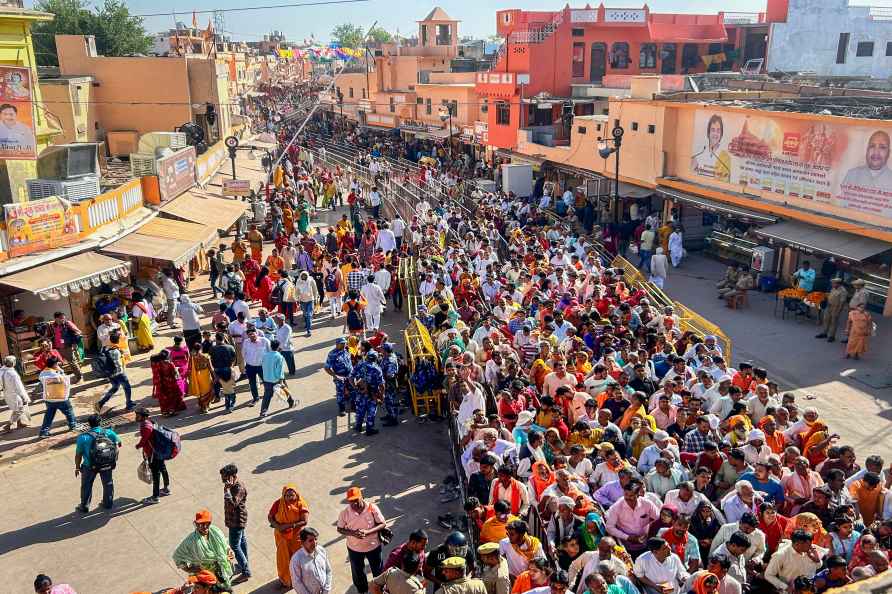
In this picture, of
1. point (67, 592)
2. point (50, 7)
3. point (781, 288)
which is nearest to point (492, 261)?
point (781, 288)

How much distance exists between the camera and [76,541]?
8727mm

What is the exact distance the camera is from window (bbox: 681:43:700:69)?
128 feet

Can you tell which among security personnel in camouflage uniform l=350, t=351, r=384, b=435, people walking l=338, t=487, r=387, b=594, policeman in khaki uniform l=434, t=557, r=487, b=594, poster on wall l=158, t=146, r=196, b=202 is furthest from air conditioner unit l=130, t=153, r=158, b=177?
policeman in khaki uniform l=434, t=557, r=487, b=594

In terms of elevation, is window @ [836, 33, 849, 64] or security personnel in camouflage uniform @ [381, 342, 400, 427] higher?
window @ [836, 33, 849, 64]

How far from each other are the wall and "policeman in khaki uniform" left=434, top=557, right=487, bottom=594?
2899 cm

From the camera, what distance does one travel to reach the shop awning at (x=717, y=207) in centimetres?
1866

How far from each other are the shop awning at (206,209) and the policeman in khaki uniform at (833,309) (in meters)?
14.5

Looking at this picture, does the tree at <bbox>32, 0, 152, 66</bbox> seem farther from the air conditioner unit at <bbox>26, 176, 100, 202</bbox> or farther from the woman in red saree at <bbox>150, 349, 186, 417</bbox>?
the woman in red saree at <bbox>150, 349, 186, 417</bbox>

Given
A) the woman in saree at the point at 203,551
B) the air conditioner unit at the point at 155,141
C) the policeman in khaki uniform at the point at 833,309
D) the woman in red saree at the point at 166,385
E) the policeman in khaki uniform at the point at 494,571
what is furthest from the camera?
the air conditioner unit at the point at 155,141

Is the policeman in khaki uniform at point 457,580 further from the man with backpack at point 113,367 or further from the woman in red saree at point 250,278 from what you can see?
the woman in red saree at point 250,278

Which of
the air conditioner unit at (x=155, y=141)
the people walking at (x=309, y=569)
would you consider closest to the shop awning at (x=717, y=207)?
the people walking at (x=309, y=569)

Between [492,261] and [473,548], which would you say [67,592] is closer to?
[473,548]

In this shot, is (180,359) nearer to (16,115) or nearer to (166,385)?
(166,385)

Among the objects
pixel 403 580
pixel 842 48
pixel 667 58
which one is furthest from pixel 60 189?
pixel 842 48
